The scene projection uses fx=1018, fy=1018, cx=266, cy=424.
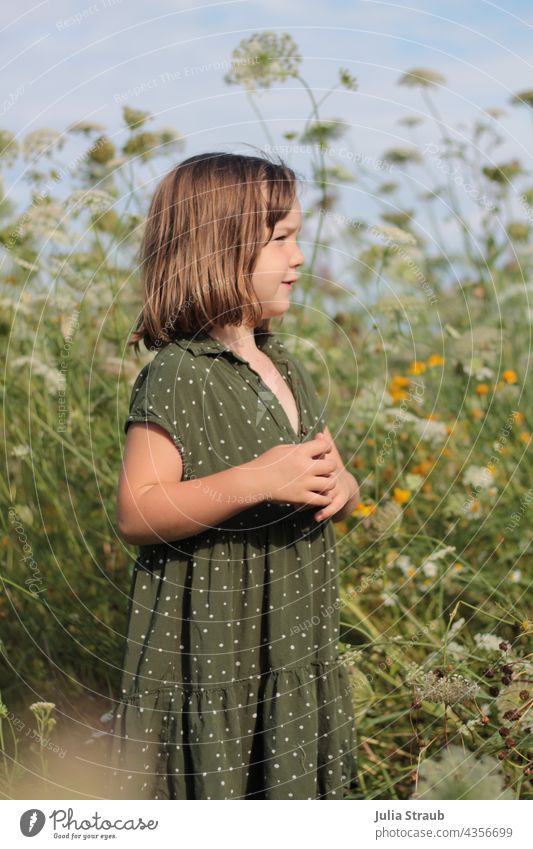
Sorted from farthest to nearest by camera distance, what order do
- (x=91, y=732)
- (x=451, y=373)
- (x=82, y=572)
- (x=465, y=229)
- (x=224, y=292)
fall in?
1. (x=451, y=373)
2. (x=465, y=229)
3. (x=82, y=572)
4. (x=91, y=732)
5. (x=224, y=292)

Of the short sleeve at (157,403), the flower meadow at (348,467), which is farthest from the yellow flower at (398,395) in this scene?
the short sleeve at (157,403)

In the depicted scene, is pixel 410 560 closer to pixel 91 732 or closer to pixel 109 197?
pixel 91 732

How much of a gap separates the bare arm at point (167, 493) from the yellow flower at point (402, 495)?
81cm

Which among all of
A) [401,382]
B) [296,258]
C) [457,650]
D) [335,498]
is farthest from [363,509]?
[296,258]

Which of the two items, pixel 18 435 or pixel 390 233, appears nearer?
pixel 390 233

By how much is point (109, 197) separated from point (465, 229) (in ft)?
2.90

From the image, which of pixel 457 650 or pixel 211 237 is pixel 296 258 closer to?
pixel 211 237

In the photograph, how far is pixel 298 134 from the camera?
6.31 feet

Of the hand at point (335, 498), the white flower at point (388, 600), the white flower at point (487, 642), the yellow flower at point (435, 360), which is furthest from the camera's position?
the yellow flower at point (435, 360)

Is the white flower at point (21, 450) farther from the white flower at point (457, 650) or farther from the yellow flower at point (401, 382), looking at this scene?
the yellow flower at point (401, 382)

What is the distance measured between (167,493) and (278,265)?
0.36m

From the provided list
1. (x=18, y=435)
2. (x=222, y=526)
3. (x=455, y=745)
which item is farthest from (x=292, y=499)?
(x=18, y=435)

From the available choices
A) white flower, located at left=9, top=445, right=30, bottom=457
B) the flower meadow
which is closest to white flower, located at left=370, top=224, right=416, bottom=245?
the flower meadow

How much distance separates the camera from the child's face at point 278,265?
143 centimetres
